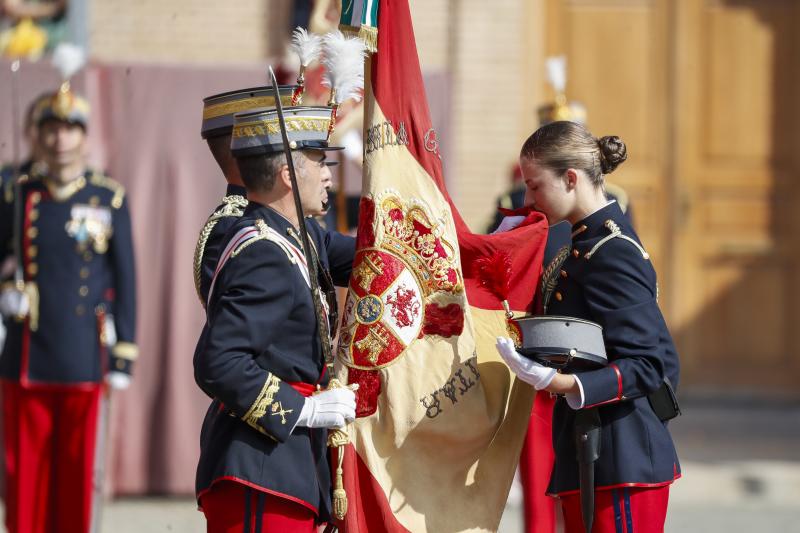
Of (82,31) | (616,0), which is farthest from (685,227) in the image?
(82,31)

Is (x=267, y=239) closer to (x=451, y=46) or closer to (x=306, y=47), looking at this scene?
(x=306, y=47)

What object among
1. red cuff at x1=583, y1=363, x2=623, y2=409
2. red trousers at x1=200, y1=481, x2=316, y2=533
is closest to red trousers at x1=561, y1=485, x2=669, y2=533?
red cuff at x1=583, y1=363, x2=623, y2=409

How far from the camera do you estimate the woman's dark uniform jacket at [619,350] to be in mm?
3375

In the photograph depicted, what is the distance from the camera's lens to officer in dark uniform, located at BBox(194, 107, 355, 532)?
3.12 meters

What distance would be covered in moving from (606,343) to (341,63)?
3.26ft

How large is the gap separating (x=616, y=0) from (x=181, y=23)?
2.99m

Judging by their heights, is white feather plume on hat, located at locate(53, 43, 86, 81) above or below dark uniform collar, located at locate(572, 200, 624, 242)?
above

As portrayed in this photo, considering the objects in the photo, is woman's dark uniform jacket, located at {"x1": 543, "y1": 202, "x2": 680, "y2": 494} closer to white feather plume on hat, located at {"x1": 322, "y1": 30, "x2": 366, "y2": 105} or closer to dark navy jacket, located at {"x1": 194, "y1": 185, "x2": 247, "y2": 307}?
white feather plume on hat, located at {"x1": 322, "y1": 30, "x2": 366, "y2": 105}

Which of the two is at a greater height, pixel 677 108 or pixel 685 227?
pixel 677 108

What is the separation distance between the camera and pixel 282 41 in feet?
28.9

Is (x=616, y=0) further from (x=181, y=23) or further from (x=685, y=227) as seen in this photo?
(x=181, y=23)

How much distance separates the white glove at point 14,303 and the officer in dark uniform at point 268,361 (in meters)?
2.66

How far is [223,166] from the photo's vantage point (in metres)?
3.92

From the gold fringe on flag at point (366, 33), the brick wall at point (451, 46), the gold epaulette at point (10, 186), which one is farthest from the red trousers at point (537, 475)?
the brick wall at point (451, 46)
